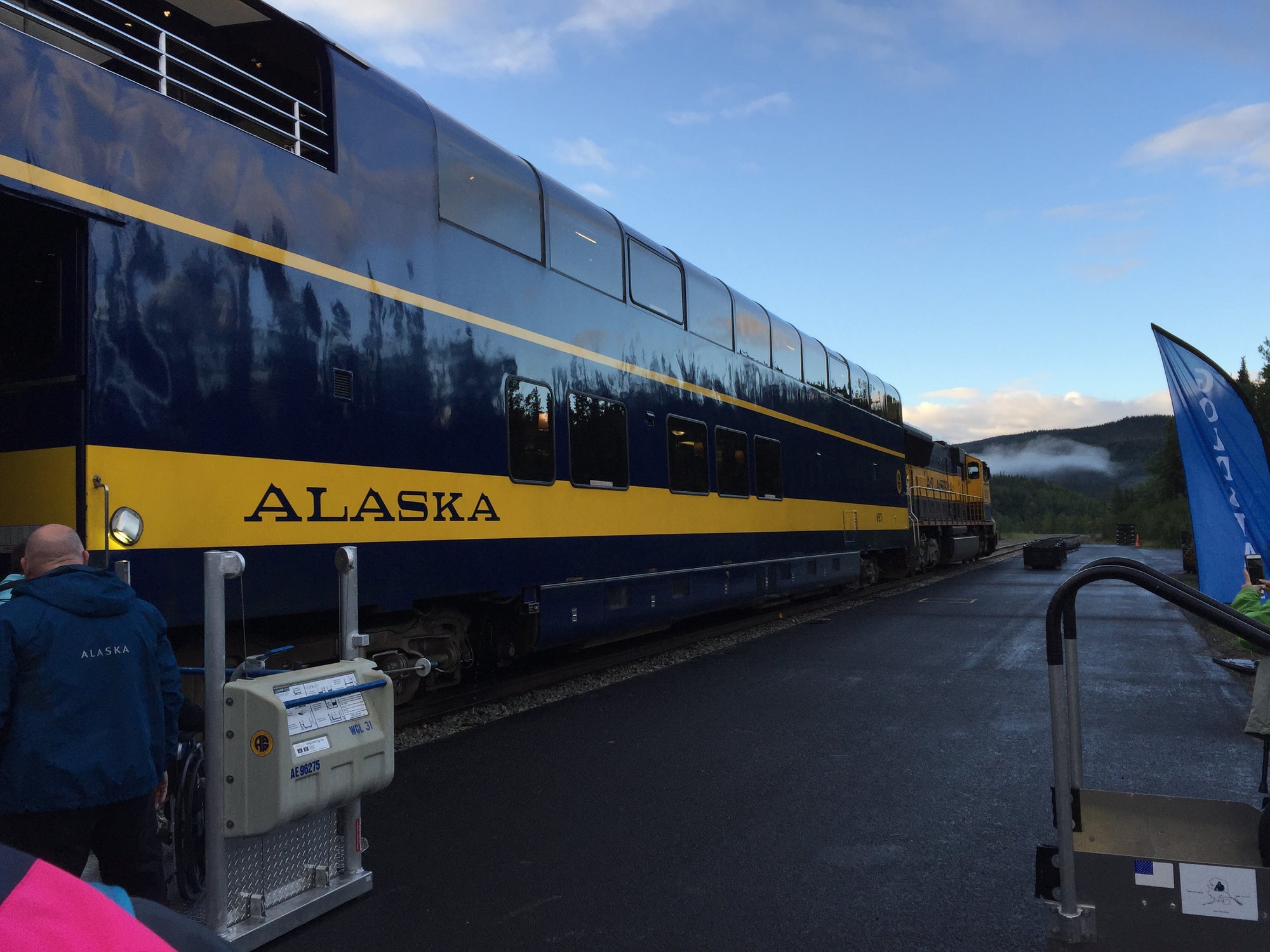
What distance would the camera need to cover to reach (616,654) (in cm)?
1005

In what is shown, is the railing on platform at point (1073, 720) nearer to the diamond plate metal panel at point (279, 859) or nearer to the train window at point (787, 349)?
the diamond plate metal panel at point (279, 859)

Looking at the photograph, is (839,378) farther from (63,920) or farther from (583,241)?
(63,920)

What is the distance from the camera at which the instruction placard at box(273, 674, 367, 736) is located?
3.51 m

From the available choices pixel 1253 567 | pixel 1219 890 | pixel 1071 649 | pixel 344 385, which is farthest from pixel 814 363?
pixel 1219 890

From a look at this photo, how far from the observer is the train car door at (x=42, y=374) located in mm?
4336

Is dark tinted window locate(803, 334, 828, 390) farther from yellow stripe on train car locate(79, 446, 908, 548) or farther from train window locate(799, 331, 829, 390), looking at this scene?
yellow stripe on train car locate(79, 446, 908, 548)

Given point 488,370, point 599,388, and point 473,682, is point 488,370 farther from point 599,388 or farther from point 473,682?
point 473,682

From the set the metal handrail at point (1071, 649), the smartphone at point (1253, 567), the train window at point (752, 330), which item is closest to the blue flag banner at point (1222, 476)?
the smartphone at point (1253, 567)

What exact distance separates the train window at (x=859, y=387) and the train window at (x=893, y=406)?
150 centimetres

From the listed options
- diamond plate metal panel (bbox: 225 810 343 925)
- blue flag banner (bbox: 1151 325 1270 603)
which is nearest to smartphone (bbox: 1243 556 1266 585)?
blue flag banner (bbox: 1151 325 1270 603)

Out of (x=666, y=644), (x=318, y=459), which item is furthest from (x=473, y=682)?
(x=318, y=459)

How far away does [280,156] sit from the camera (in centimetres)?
540

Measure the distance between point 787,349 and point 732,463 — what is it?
3.07m

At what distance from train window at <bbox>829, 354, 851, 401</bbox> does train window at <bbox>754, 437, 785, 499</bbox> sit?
3279 millimetres
